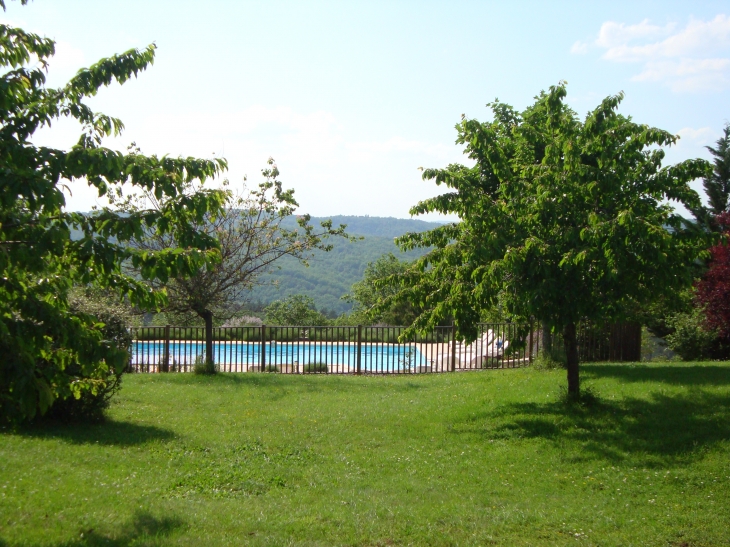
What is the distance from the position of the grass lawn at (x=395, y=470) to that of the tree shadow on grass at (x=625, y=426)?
0.04m

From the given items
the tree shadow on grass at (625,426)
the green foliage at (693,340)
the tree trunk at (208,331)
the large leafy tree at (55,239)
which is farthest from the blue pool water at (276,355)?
the large leafy tree at (55,239)

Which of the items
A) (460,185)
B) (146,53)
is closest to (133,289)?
(146,53)

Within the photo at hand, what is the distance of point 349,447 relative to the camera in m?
10.3

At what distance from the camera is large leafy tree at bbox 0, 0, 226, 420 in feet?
15.4

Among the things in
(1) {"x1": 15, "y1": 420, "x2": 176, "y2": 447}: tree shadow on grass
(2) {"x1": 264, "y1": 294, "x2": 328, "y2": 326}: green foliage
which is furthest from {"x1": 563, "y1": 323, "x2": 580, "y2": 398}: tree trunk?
(2) {"x1": 264, "y1": 294, "x2": 328, "y2": 326}: green foliage

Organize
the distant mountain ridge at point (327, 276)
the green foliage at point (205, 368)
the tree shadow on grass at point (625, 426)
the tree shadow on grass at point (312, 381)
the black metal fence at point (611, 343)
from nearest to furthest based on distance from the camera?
the tree shadow on grass at point (625, 426) → the tree shadow on grass at point (312, 381) → the green foliage at point (205, 368) → the black metal fence at point (611, 343) → the distant mountain ridge at point (327, 276)

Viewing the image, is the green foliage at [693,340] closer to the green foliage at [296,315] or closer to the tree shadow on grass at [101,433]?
the tree shadow on grass at [101,433]

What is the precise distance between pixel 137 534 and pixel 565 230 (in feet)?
24.2

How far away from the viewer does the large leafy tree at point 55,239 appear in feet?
15.4

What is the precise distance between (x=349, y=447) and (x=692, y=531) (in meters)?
5.12

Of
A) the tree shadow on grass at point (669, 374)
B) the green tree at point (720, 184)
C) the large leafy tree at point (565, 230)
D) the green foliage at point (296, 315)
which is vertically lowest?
the tree shadow on grass at point (669, 374)

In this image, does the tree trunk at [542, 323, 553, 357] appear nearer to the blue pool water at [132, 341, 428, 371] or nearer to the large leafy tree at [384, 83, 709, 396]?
the blue pool water at [132, 341, 428, 371]

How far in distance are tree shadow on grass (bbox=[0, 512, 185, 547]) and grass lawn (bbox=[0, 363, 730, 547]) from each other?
25 mm

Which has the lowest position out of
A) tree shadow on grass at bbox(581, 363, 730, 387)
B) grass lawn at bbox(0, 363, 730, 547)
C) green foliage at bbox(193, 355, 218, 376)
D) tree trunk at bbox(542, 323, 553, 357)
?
grass lawn at bbox(0, 363, 730, 547)
